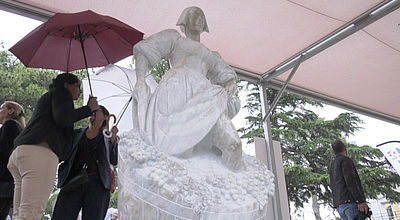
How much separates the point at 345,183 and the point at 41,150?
95.6 inches

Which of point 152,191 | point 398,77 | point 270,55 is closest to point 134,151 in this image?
point 152,191

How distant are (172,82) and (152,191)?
55 centimetres

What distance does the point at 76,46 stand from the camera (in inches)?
91.0

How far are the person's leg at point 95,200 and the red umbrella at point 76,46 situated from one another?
714 mm

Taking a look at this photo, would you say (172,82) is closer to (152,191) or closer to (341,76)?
(152,191)

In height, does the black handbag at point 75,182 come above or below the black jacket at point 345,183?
below

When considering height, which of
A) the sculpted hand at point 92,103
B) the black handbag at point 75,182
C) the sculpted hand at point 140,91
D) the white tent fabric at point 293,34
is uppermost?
the white tent fabric at point 293,34

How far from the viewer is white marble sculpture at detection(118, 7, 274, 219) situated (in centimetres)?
121

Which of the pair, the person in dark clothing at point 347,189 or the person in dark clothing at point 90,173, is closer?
the person in dark clothing at point 90,173

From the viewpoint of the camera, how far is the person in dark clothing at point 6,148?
5.79ft

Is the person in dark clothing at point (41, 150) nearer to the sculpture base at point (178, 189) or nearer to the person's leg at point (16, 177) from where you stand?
the person's leg at point (16, 177)

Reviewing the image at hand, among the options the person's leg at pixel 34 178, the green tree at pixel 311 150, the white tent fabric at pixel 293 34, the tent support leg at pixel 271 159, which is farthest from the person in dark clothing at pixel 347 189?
the green tree at pixel 311 150

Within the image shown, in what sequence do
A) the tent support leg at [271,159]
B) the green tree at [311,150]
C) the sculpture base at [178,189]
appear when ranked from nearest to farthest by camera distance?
the sculpture base at [178,189]
the tent support leg at [271,159]
the green tree at [311,150]

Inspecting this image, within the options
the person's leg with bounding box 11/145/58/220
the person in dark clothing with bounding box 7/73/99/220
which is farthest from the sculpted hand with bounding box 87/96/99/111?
the person's leg with bounding box 11/145/58/220
